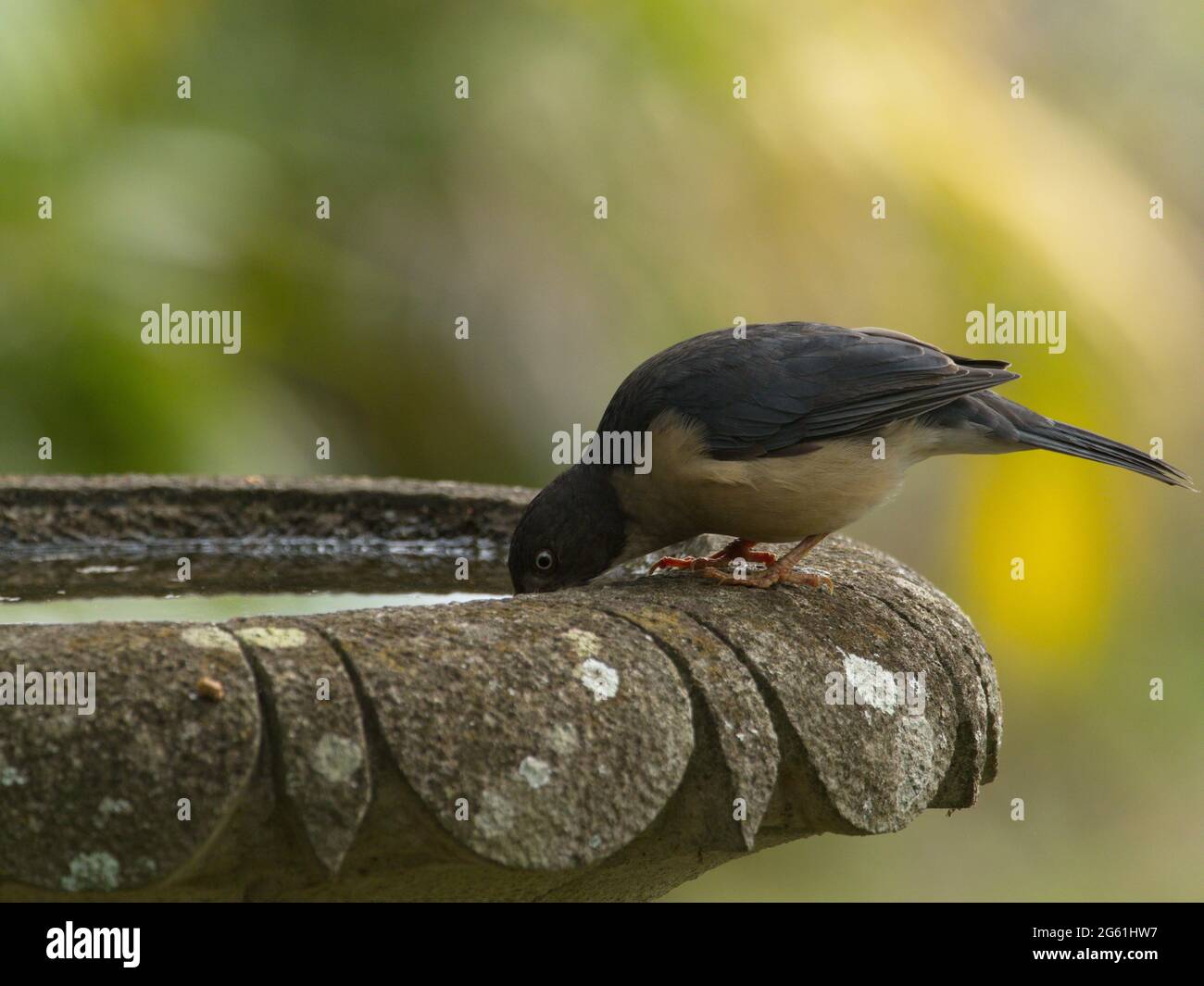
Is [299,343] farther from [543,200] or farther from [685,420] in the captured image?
[685,420]

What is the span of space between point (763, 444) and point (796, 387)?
0.15m

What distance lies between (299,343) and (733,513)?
163 inches

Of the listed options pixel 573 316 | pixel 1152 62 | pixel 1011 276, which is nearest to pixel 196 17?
pixel 573 316

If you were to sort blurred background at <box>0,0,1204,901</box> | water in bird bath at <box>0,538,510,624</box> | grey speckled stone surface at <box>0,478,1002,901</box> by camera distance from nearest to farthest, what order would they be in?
grey speckled stone surface at <box>0,478,1002,901</box>, water in bird bath at <box>0,538,510,624</box>, blurred background at <box>0,0,1204,901</box>

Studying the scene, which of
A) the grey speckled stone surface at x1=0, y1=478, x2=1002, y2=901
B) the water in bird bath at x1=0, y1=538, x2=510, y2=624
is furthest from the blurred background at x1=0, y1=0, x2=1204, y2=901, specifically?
the grey speckled stone surface at x1=0, y1=478, x2=1002, y2=901

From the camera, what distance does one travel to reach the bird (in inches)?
126

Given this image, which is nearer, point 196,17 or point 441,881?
point 441,881

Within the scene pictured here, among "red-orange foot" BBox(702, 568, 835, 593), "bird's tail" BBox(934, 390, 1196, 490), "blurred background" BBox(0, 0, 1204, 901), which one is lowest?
"red-orange foot" BBox(702, 568, 835, 593)

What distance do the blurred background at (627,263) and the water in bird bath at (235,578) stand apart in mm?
2398

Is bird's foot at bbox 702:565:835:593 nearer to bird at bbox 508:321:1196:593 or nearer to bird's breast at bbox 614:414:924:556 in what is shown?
bird at bbox 508:321:1196:593

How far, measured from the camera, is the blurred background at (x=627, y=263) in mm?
6410

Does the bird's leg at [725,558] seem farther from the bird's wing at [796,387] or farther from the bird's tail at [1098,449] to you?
the bird's tail at [1098,449]

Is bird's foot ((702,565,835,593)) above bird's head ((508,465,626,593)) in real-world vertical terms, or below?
below

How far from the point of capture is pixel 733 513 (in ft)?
10.7
